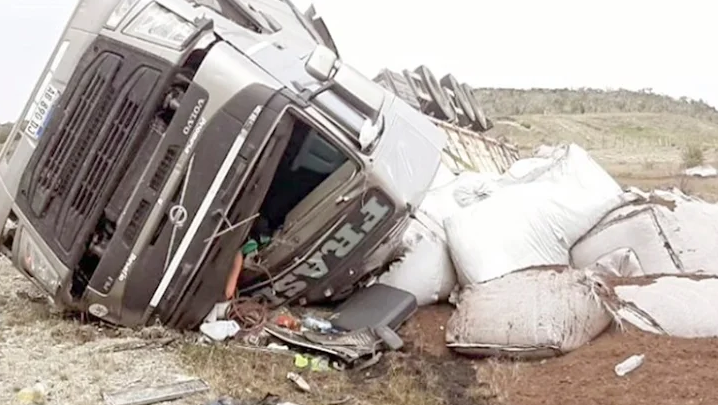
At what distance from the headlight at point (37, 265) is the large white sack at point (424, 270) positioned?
1886 mm

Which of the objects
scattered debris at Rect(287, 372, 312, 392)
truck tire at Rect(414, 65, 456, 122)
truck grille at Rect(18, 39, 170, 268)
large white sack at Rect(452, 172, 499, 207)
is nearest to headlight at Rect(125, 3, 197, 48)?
truck grille at Rect(18, 39, 170, 268)

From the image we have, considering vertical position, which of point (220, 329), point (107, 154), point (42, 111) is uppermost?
point (107, 154)

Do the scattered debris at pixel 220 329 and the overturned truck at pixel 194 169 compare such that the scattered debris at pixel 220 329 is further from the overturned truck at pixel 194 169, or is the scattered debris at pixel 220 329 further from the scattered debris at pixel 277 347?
the scattered debris at pixel 277 347

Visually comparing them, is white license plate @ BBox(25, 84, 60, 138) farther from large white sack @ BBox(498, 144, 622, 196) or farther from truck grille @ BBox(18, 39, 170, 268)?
large white sack @ BBox(498, 144, 622, 196)

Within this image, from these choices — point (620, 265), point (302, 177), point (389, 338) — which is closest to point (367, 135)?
point (302, 177)

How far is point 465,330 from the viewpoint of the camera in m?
5.07

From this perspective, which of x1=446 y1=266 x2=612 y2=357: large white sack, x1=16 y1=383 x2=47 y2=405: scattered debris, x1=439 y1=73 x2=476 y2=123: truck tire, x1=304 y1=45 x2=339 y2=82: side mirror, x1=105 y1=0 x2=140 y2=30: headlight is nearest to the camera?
x1=16 y1=383 x2=47 y2=405: scattered debris

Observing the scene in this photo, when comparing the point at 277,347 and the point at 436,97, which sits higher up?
the point at 436,97

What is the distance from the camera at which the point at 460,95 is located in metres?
13.3

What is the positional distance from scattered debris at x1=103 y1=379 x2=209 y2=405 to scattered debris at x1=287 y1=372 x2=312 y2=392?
435 mm

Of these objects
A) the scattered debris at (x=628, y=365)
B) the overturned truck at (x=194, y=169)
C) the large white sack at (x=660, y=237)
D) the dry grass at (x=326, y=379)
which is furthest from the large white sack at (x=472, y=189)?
the scattered debris at (x=628, y=365)

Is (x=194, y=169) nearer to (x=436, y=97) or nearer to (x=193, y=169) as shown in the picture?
(x=193, y=169)

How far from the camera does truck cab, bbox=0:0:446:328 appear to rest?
16.0 feet

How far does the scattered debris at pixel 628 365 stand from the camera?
4.41m
